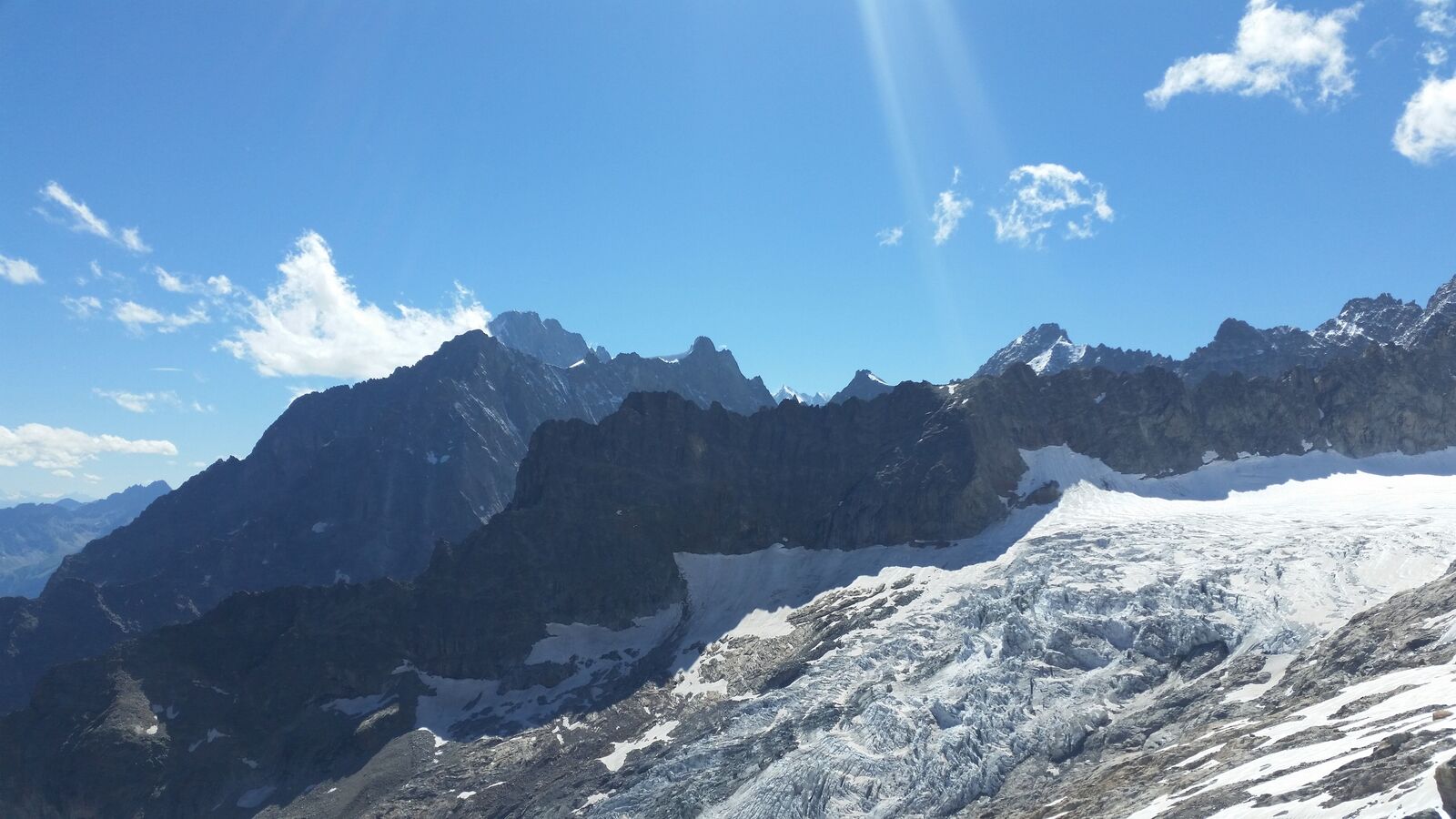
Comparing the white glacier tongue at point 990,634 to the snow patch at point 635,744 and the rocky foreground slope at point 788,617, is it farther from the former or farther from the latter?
the snow patch at point 635,744

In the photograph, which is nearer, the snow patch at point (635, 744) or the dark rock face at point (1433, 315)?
the snow patch at point (635, 744)

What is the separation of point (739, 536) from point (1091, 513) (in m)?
44.3

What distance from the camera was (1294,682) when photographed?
54.6m

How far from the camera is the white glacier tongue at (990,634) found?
62.0 meters

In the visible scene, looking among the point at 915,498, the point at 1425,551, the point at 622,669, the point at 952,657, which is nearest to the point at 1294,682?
the point at 952,657

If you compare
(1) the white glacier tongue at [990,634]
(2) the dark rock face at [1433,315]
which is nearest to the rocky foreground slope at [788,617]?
(1) the white glacier tongue at [990,634]

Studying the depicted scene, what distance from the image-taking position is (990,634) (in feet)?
244

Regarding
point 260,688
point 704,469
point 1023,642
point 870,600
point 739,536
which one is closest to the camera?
point 1023,642

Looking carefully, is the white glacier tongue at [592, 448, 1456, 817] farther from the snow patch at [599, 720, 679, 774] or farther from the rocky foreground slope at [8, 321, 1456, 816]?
the snow patch at [599, 720, 679, 774]

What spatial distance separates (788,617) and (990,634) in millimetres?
25466

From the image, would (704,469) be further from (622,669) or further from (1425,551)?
(1425,551)

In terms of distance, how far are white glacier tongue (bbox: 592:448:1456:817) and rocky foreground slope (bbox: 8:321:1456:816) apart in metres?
0.34

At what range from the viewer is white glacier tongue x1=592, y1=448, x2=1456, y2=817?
6203 cm

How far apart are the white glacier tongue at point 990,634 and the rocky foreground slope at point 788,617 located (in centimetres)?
34
